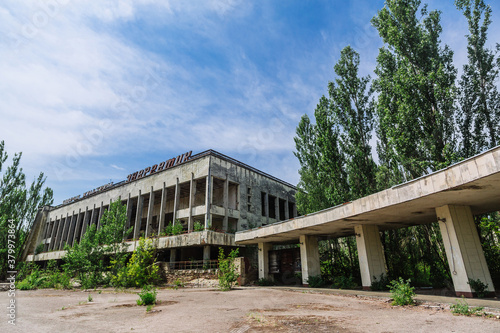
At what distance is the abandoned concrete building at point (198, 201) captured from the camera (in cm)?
2541

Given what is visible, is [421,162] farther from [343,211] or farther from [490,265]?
[490,265]

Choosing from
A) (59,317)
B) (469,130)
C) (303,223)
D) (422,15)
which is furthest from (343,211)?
(422,15)

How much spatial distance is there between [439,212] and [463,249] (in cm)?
152

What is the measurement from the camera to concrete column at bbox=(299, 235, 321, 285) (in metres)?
16.9

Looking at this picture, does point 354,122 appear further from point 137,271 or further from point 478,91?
point 137,271

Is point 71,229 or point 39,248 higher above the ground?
point 71,229

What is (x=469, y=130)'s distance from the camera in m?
13.4

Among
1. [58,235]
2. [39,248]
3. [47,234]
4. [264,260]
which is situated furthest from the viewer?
[47,234]

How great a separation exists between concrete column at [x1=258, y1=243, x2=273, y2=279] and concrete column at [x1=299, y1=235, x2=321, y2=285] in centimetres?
354

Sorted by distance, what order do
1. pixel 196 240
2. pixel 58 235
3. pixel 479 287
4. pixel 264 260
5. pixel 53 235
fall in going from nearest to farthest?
pixel 479 287 → pixel 264 260 → pixel 196 240 → pixel 58 235 → pixel 53 235

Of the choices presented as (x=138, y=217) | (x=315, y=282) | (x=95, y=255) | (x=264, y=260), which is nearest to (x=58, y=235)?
(x=138, y=217)

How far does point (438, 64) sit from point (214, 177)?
2073 centimetres

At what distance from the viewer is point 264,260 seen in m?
20.0

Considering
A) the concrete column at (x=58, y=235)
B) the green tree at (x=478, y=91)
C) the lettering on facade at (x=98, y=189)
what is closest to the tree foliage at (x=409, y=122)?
the green tree at (x=478, y=91)
